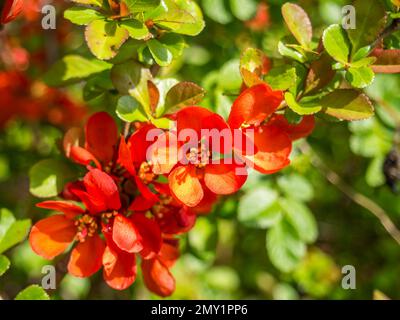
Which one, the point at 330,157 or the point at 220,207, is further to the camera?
the point at 330,157

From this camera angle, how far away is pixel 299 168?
1.67m

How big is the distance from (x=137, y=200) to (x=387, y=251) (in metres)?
1.18

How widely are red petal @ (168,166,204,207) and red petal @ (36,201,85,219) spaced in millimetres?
203

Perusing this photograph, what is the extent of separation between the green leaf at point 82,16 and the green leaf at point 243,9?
1.56ft

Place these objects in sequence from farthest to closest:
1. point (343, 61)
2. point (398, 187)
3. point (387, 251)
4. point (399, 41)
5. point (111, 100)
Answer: point (387, 251), point (398, 187), point (111, 100), point (399, 41), point (343, 61)

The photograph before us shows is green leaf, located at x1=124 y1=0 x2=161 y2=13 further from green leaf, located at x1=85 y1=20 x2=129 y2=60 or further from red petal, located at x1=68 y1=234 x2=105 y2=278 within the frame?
red petal, located at x1=68 y1=234 x2=105 y2=278

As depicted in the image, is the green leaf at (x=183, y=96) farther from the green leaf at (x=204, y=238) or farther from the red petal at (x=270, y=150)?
the green leaf at (x=204, y=238)

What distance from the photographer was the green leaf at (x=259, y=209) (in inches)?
60.0

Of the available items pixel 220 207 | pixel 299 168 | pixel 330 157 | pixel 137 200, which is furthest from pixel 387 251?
pixel 137 200

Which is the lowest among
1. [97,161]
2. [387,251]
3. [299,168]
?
[387,251]

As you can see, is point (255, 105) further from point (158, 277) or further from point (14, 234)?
point (14, 234)

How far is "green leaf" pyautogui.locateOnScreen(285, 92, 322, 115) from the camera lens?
3.19 feet

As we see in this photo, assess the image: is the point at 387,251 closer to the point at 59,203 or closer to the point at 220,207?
the point at 220,207
